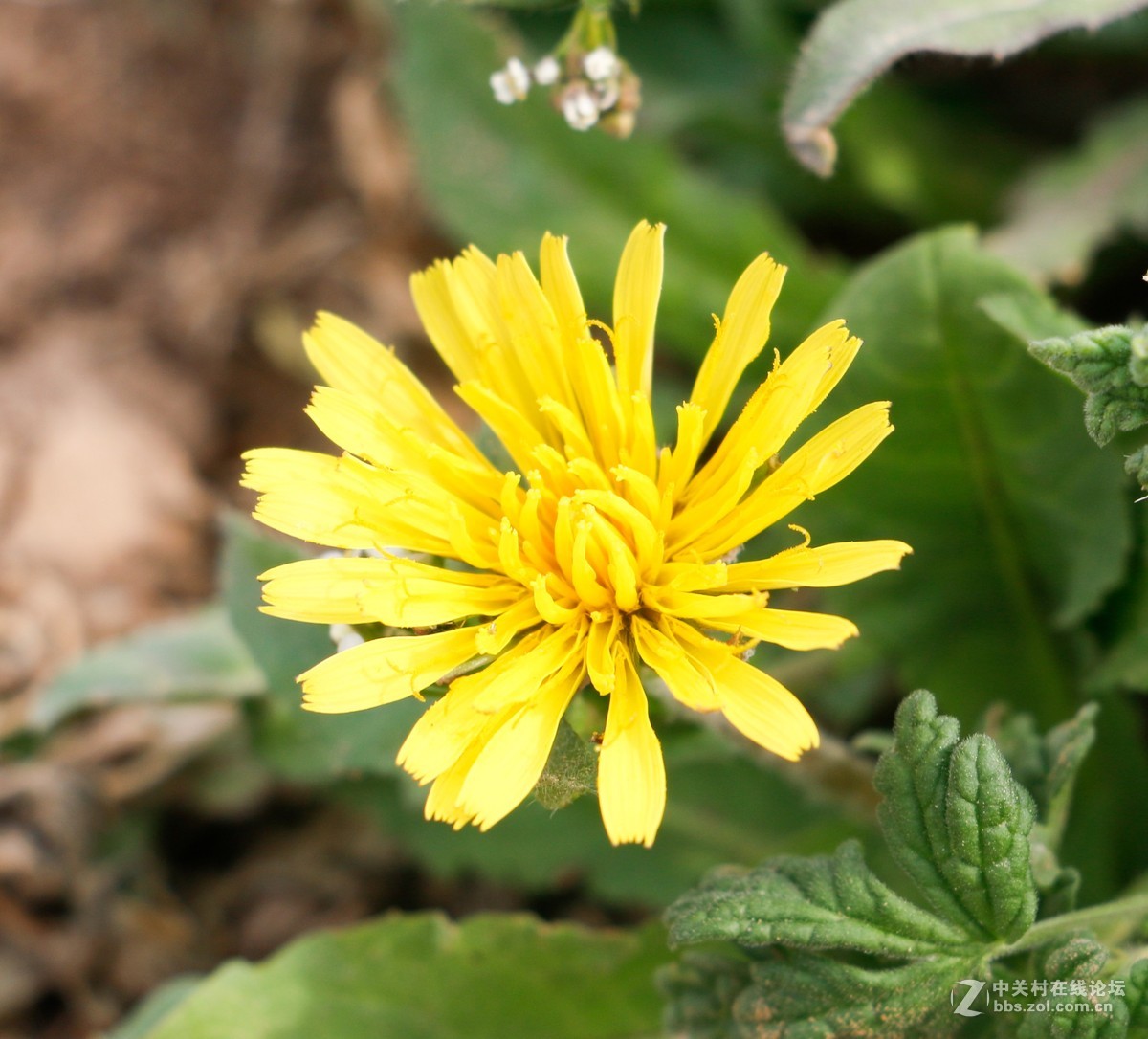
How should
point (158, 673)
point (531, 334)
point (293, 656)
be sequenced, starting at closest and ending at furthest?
point (531, 334) → point (293, 656) → point (158, 673)

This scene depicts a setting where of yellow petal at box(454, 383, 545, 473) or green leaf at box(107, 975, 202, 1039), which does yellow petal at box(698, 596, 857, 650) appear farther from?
green leaf at box(107, 975, 202, 1039)

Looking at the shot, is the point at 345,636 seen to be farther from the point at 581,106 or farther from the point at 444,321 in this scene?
the point at 581,106

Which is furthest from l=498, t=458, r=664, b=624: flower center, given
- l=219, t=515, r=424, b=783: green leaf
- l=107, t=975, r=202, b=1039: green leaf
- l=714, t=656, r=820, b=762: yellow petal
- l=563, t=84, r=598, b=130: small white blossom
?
l=107, t=975, r=202, b=1039: green leaf

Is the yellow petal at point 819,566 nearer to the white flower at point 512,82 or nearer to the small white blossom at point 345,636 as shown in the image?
the small white blossom at point 345,636

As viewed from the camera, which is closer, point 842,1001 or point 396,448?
point 842,1001

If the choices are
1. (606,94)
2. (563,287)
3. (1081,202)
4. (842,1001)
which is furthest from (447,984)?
(1081,202)

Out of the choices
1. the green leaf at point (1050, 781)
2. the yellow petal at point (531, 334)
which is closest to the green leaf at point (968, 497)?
the green leaf at point (1050, 781)

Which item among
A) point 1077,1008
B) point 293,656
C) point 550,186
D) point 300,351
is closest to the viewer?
point 1077,1008

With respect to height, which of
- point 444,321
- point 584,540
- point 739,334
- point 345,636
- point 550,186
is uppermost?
point 550,186
